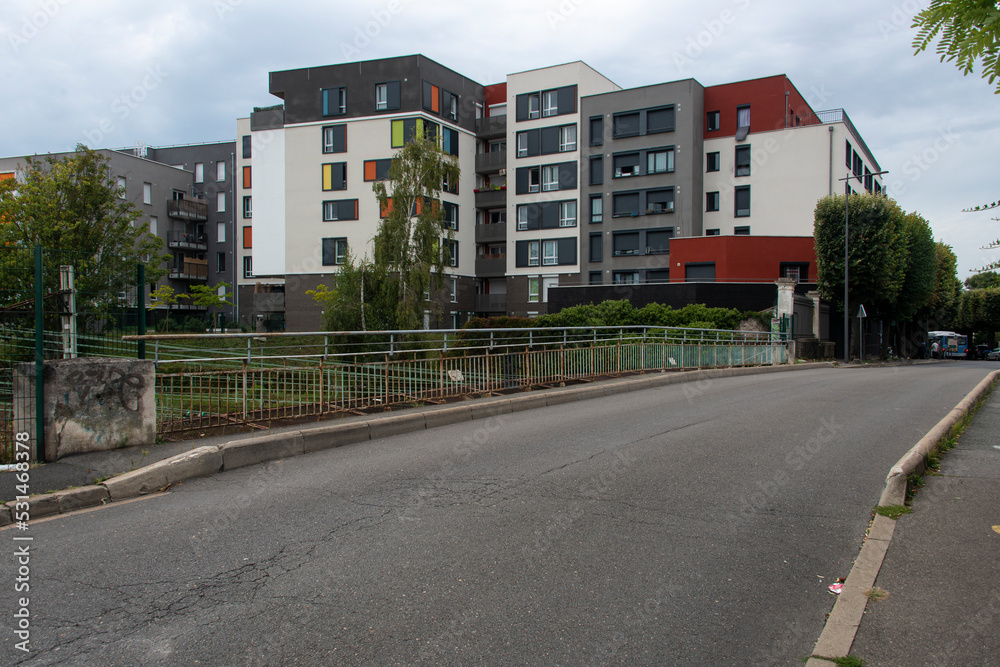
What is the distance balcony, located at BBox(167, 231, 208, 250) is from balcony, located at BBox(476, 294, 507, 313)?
95.0ft

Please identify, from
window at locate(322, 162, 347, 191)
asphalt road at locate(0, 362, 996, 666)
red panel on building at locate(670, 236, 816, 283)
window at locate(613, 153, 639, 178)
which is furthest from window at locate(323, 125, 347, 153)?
asphalt road at locate(0, 362, 996, 666)

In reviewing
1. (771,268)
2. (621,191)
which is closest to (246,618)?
(771,268)

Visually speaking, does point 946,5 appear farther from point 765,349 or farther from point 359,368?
point 765,349

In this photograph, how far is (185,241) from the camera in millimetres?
63750

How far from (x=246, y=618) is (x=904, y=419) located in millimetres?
10900

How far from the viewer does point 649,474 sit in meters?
6.98

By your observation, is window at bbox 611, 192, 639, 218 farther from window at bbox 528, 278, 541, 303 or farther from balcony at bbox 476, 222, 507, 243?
balcony at bbox 476, 222, 507, 243

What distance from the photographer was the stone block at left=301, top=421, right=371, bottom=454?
845 cm

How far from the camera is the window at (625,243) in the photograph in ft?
163

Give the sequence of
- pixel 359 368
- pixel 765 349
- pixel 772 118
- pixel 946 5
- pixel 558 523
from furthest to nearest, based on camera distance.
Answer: pixel 772 118 < pixel 765 349 < pixel 359 368 < pixel 558 523 < pixel 946 5

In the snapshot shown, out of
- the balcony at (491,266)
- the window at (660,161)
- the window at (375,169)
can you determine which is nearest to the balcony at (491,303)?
the balcony at (491,266)

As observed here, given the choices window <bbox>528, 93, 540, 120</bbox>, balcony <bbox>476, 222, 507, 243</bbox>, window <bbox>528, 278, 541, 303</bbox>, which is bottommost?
window <bbox>528, 278, 541, 303</bbox>

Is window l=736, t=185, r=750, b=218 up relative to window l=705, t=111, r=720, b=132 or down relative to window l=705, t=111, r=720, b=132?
down

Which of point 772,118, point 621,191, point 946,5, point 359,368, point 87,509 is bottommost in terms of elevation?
point 87,509
